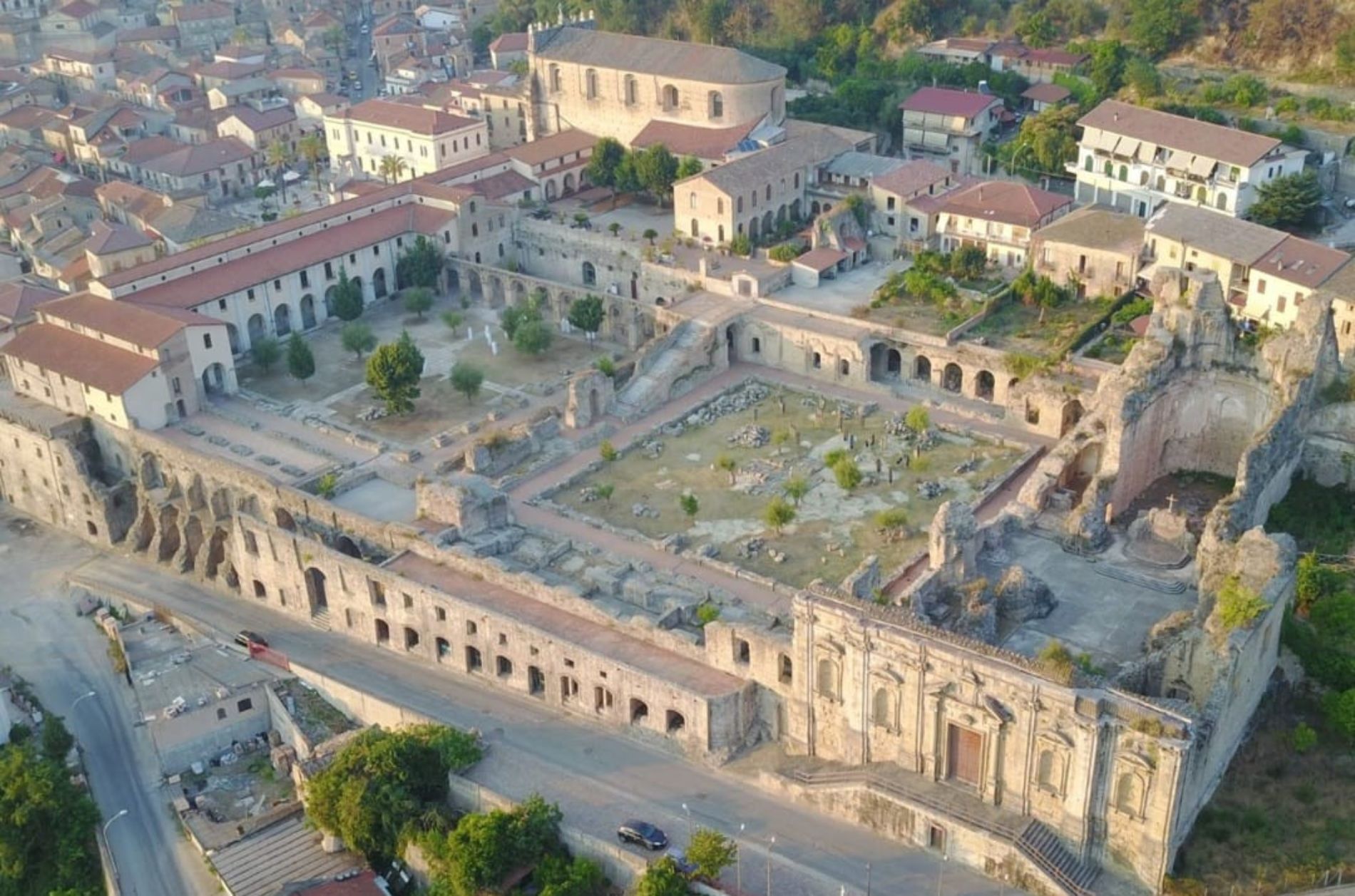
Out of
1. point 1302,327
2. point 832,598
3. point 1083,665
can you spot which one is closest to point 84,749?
point 832,598

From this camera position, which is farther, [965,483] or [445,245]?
[445,245]

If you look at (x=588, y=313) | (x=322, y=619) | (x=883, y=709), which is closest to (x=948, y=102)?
(x=588, y=313)

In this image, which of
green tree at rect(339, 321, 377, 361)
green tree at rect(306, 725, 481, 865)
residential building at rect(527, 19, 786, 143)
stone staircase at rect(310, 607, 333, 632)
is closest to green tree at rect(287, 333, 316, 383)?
green tree at rect(339, 321, 377, 361)

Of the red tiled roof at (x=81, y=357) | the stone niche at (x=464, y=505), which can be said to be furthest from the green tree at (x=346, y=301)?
the stone niche at (x=464, y=505)

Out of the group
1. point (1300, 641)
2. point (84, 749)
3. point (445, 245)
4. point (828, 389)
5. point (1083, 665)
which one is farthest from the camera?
point (445, 245)

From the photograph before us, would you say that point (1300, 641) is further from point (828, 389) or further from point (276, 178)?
point (276, 178)

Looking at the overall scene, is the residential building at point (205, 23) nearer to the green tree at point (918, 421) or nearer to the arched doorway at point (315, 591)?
the arched doorway at point (315, 591)
